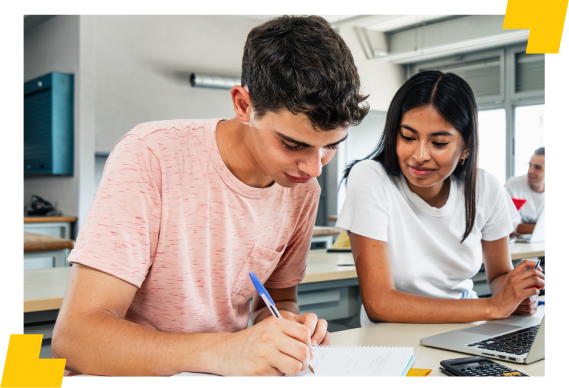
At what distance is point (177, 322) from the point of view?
100 cm

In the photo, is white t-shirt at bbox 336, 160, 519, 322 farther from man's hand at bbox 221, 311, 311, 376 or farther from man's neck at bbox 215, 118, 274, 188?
man's hand at bbox 221, 311, 311, 376

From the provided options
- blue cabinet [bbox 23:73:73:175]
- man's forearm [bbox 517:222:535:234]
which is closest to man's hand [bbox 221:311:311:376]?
man's forearm [bbox 517:222:535:234]

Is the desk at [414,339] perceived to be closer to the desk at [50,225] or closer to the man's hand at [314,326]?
the man's hand at [314,326]

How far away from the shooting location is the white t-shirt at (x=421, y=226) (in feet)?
4.68

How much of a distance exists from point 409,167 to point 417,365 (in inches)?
26.1

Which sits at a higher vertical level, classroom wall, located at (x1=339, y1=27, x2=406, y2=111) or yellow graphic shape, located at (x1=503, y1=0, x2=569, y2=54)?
classroom wall, located at (x1=339, y1=27, x2=406, y2=111)

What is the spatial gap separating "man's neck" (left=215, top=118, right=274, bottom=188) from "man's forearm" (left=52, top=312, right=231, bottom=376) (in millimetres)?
349

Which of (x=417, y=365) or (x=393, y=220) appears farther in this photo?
(x=393, y=220)

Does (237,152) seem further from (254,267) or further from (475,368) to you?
(475,368)

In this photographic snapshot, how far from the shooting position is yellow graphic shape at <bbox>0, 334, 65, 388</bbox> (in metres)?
0.61

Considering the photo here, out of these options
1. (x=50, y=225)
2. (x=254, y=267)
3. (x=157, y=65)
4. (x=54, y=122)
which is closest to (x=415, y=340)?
(x=254, y=267)

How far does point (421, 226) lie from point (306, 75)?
81 centimetres
